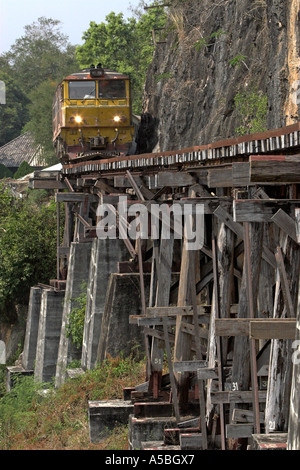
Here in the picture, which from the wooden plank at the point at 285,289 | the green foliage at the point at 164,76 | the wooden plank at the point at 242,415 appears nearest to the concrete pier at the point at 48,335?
the wooden plank at the point at 242,415

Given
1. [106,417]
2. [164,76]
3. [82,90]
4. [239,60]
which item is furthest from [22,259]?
[106,417]

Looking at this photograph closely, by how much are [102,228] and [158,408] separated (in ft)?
16.8

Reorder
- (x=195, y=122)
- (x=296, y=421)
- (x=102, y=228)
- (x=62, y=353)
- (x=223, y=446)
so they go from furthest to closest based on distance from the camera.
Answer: (x=195, y=122), (x=62, y=353), (x=102, y=228), (x=223, y=446), (x=296, y=421)

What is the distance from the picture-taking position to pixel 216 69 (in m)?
26.0

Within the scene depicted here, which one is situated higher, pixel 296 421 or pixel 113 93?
pixel 113 93

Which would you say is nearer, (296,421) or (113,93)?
(296,421)

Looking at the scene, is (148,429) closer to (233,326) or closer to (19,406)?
(233,326)

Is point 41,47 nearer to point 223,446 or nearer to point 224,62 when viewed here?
point 224,62

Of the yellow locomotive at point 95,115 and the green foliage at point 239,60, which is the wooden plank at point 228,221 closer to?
the green foliage at point 239,60

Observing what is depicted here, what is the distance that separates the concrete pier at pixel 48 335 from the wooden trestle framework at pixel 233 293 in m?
6.52

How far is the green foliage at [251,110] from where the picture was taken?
2184 cm

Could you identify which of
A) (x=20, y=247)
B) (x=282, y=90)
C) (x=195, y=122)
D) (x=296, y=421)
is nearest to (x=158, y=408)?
(x=296, y=421)

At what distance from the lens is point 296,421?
5543 millimetres

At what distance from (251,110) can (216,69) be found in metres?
4.15
